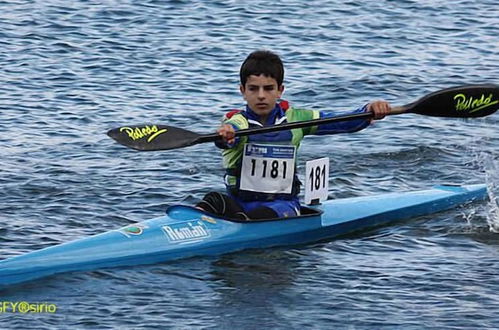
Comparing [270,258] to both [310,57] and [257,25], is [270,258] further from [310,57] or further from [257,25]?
[257,25]

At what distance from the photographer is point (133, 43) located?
583 inches

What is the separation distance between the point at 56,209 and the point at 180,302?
7.00ft

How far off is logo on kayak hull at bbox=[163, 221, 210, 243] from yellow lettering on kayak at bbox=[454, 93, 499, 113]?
2066mm

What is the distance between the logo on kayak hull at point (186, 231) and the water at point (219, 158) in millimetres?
152

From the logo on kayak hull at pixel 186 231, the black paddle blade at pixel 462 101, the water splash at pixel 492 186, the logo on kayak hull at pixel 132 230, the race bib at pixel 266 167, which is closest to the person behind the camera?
the logo on kayak hull at pixel 132 230

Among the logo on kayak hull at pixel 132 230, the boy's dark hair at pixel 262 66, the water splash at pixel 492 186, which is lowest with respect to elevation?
the water splash at pixel 492 186

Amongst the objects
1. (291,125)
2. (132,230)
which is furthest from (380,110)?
(132,230)

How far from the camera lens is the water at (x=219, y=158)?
7.39 meters

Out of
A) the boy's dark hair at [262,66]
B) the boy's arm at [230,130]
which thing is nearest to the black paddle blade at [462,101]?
the boy's dark hair at [262,66]

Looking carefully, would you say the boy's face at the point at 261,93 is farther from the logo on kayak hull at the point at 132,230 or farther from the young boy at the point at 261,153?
the logo on kayak hull at the point at 132,230

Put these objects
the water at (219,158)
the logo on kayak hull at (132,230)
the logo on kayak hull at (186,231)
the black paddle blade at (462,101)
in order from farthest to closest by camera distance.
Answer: the black paddle blade at (462,101)
the logo on kayak hull at (186,231)
the logo on kayak hull at (132,230)
the water at (219,158)

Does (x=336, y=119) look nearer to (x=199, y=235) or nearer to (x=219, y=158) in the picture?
(x=199, y=235)

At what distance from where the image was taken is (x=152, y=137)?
325 inches

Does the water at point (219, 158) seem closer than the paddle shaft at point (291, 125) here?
Yes
